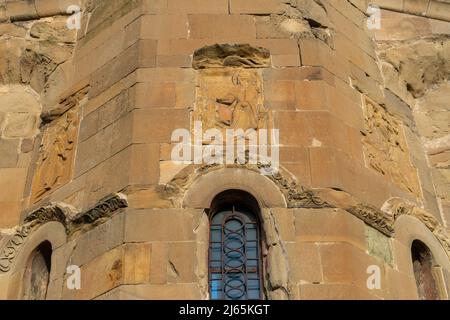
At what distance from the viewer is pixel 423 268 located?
891cm

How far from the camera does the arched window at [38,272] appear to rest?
8.69 meters

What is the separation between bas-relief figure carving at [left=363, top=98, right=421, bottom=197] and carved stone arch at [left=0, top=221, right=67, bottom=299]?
3205mm

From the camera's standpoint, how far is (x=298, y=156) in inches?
330

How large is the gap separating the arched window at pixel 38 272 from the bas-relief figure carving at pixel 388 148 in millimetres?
3414

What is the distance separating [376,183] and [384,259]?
899mm

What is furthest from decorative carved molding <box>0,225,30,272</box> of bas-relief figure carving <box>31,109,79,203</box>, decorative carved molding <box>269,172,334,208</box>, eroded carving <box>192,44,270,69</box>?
decorative carved molding <box>269,172,334,208</box>

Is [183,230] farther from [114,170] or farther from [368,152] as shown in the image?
[368,152]

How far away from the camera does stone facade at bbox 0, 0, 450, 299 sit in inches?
307

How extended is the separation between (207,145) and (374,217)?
1754 mm

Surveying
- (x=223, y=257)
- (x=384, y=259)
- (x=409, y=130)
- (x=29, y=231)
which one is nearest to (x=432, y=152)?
(x=409, y=130)
